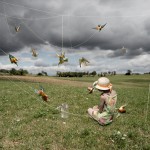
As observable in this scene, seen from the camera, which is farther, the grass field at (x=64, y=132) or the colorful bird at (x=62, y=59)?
the grass field at (x=64, y=132)

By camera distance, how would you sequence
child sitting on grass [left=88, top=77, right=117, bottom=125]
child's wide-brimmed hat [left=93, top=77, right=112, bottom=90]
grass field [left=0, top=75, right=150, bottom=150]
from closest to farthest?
child's wide-brimmed hat [left=93, top=77, right=112, bottom=90] < child sitting on grass [left=88, top=77, right=117, bottom=125] < grass field [left=0, top=75, right=150, bottom=150]

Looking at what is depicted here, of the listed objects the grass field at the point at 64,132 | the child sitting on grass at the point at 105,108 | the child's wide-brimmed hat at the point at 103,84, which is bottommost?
the grass field at the point at 64,132

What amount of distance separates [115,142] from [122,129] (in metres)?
1.47

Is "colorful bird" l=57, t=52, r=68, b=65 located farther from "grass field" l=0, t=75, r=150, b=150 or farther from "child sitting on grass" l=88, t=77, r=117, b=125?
"grass field" l=0, t=75, r=150, b=150

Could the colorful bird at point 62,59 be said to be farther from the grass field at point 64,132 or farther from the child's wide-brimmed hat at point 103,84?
the grass field at point 64,132

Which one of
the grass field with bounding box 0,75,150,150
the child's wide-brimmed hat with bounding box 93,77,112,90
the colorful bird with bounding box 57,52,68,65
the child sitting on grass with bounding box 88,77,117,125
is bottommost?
the grass field with bounding box 0,75,150,150

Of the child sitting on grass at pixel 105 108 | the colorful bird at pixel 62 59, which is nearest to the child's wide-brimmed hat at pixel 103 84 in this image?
the child sitting on grass at pixel 105 108

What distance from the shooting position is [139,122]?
10.9 metres

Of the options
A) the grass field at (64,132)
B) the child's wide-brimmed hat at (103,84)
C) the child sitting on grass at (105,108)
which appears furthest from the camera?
the grass field at (64,132)

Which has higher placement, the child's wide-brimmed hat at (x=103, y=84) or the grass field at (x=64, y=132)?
the child's wide-brimmed hat at (x=103, y=84)

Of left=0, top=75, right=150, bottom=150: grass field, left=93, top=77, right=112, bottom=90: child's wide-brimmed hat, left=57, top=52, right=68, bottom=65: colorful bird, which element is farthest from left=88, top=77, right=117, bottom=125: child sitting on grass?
left=0, top=75, right=150, bottom=150: grass field

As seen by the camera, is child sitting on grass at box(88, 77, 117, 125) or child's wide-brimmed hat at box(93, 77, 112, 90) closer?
child's wide-brimmed hat at box(93, 77, 112, 90)

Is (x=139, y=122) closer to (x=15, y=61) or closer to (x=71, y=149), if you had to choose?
(x=71, y=149)

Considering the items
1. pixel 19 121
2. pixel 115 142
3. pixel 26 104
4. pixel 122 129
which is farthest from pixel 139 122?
pixel 26 104
